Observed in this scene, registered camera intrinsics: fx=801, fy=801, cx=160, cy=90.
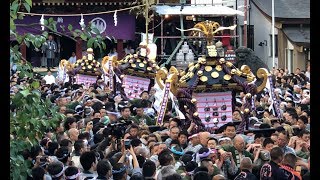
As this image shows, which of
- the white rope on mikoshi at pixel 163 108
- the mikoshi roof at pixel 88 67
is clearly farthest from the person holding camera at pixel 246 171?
the mikoshi roof at pixel 88 67

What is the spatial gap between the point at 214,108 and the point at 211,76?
574 millimetres

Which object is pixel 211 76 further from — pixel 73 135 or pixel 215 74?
pixel 73 135

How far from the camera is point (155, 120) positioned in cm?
1489

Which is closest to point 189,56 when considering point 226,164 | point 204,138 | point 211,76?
point 211,76

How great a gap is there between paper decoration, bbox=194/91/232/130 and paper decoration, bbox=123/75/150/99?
5732 millimetres

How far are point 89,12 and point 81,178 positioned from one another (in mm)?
23963

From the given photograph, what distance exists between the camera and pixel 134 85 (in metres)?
19.7

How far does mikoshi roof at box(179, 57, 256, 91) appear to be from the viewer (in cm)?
1359

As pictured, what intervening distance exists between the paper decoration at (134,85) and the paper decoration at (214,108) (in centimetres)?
573

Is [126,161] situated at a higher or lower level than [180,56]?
lower

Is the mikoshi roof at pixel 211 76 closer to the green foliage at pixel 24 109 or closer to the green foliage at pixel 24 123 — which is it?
the green foliage at pixel 24 109
